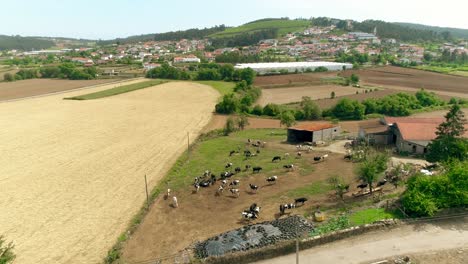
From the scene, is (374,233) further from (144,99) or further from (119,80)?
(119,80)

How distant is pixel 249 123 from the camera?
57.7 metres

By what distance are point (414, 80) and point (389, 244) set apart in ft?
295

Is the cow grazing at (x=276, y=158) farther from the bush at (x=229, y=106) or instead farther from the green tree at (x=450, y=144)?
the bush at (x=229, y=106)

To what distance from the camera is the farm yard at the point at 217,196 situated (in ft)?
76.6

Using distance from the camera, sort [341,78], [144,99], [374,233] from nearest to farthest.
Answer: [374,233] < [144,99] < [341,78]

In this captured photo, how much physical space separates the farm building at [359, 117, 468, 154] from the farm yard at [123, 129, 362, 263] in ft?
21.7

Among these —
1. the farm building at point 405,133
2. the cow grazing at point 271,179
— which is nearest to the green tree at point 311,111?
the farm building at point 405,133

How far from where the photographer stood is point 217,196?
2945cm

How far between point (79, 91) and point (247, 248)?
8277cm

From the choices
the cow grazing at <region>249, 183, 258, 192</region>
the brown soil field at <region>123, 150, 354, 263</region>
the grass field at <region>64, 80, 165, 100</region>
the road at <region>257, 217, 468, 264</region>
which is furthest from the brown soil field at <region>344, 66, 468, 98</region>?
Result: the cow grazing at <region>249, 183, 258, 192</region>

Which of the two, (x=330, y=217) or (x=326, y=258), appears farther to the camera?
(x=330, y=217)

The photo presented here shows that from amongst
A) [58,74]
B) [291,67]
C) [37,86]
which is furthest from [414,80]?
[58,74]

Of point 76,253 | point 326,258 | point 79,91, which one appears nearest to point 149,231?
point 76,253

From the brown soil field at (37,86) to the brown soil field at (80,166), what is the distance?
45.4 feet
